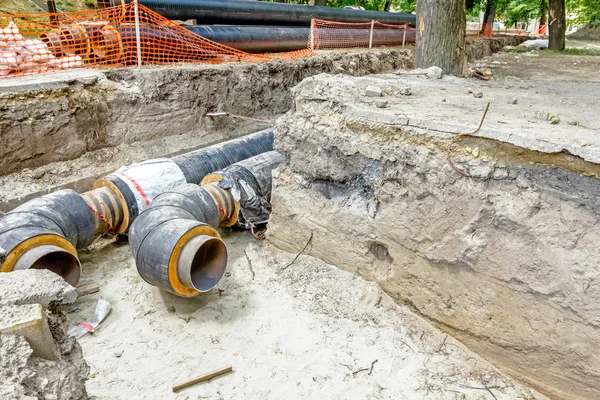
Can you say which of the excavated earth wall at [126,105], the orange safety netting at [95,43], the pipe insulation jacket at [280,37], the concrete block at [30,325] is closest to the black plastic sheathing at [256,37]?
the pipe insulation jacket at [280,37]

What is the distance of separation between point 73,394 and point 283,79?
6256 millimetres

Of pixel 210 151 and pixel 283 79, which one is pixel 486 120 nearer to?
pixel 210 151

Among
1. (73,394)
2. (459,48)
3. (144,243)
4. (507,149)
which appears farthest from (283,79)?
(73,394)

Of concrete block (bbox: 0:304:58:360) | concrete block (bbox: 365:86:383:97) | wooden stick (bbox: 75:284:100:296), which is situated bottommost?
wooden stick (bbox: 75:284:100:296)

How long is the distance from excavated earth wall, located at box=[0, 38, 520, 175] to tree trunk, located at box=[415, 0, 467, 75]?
2525 mm

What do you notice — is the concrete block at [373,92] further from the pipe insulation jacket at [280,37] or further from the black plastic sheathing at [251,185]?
the pipe insulation jacket at [280,37]

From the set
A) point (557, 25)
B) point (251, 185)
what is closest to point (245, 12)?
point (251, 185)

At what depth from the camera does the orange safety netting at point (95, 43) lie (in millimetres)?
5196

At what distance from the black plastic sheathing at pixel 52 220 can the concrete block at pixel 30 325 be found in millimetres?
1515

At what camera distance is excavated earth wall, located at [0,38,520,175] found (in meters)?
4.31

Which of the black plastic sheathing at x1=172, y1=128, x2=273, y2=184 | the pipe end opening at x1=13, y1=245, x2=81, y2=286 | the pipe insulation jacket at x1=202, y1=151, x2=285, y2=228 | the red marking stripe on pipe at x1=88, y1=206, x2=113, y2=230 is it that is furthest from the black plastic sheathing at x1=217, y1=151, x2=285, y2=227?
the pipe end opening at x1=13, y1=245, x2=81, y2=286

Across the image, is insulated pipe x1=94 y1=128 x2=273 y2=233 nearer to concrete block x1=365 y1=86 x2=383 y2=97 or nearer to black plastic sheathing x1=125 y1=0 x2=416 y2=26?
concrete block x1=365 y1=86 x2=383 y2=97

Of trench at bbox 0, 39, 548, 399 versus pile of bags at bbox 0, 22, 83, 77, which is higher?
pile of bags at bbox 0, 22, 83, 77

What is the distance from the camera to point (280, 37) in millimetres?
8898
